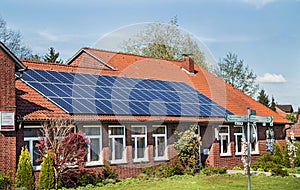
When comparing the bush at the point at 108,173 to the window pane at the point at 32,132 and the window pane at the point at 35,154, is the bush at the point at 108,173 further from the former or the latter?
the window pane at the point at 32,132

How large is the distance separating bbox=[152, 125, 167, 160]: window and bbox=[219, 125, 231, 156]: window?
4636 millimetres

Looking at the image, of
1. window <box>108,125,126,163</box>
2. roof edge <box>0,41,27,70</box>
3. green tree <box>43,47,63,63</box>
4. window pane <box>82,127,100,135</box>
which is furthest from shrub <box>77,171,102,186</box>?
green tree <box>43,47,63,63</box>

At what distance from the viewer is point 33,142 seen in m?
19.7

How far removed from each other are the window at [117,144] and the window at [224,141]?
746cm

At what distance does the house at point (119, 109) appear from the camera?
763 inches

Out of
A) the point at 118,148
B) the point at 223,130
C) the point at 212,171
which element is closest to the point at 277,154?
the point at 223,130

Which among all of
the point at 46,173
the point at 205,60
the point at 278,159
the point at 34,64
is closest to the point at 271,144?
the point at 278,159

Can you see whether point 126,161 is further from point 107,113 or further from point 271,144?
point 271,144

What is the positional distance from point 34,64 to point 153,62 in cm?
1136

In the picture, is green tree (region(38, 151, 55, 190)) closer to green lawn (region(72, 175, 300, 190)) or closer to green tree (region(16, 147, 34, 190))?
green tree (region(16, 147, 34, 190))

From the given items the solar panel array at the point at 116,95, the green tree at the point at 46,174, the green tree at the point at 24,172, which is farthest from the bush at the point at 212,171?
the green tree at the point at 24,172

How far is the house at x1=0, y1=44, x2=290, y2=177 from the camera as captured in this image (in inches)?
763

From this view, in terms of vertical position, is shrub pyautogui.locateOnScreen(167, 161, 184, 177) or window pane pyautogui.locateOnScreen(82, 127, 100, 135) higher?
window pane pyautogui.locateOnScreen(82, 127, 100, 135)

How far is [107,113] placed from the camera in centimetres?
2189
